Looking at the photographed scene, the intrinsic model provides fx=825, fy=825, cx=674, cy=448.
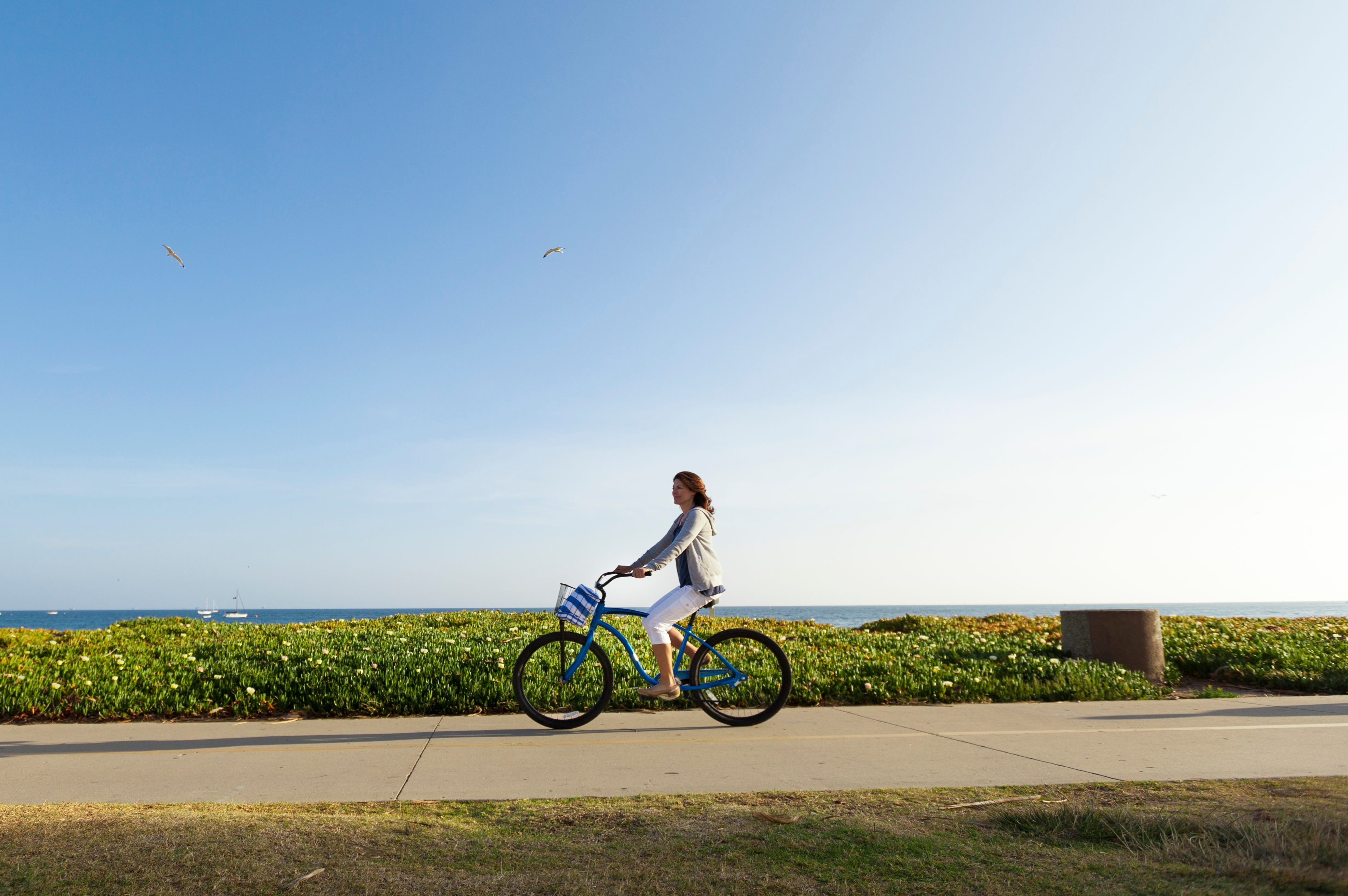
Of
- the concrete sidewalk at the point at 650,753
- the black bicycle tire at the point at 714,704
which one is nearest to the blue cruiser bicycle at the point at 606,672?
the black bicycle tire at the point at 714,704

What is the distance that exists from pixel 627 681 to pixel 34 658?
7.19m

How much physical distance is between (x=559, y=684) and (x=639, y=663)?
0.98 metres

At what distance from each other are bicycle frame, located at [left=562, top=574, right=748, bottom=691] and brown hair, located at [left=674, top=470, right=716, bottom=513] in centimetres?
90

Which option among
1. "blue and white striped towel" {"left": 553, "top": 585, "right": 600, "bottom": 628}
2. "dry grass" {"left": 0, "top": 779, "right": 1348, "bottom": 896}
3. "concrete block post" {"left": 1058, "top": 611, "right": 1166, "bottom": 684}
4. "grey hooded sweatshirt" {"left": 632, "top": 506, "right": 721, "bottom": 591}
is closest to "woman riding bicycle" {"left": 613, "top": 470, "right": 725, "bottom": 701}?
"grey hooded sweatshirt" {"left": 632, "top": 506, "right": 721, "bottom": 591}

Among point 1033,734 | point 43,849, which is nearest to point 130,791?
point 43,849

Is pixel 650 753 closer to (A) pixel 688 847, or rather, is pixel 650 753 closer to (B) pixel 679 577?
(B) pixel 679 577

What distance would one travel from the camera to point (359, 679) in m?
8.48

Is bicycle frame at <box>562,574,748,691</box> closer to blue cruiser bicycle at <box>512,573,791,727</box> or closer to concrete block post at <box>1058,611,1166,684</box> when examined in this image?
blue cruiser bicycle at <box>512,573,791,727</box>

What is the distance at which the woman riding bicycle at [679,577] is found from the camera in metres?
6.94

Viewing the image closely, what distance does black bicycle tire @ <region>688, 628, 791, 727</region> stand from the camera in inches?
283

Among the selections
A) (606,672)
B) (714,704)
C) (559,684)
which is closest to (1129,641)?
(714,704)

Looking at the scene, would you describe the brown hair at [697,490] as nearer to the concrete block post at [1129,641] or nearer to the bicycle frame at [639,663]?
the bicycle frame at [639,663]

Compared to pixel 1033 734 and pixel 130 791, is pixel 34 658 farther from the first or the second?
pixel 1033 734

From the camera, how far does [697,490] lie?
7.20m
